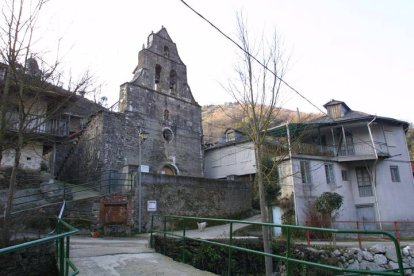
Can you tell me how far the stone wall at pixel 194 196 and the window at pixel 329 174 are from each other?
17.6 ft

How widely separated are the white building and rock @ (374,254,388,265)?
6.50 meters

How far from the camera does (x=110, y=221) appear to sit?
47.2 feet

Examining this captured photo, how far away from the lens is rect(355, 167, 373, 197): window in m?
22.2

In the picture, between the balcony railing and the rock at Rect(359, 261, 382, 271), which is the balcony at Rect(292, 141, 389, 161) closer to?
the balcony railing

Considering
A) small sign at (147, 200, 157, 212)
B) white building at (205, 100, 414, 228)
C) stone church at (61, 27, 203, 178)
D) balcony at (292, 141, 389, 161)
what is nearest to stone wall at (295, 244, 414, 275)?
white building at (205, 100, 414, 228)

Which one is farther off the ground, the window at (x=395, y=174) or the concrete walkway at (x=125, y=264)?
the window at (x=395, y=174)

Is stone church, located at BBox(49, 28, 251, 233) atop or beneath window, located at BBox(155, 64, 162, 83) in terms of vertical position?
beneath

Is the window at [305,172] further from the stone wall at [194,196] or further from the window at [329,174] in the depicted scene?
the stone wall at [194,196]

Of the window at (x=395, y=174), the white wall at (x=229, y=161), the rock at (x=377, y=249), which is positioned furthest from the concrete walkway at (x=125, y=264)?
the window at (x=395, y=174)

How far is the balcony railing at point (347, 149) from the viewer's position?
21766 millimetres

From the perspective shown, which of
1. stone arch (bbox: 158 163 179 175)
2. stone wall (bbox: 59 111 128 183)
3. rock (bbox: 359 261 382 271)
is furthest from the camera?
stone arch (bbox: 158 163 179 175)

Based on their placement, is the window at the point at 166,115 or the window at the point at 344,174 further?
the window at the point at 166,115

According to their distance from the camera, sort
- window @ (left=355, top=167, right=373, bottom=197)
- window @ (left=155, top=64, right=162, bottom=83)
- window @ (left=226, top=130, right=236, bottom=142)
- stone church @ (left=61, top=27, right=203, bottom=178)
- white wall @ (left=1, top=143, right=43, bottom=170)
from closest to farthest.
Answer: white wall @ (left=1, top=143, right=43, bottom=170)
stone church @ (left=61, top=27, right=203, bottom=178)
window @ (left=355, top=167, right=373, bottom=197)
window @ (left=155, top=64, right=162, bottom=83)
window @ (left=226, top=130, right=236, bottom=142)

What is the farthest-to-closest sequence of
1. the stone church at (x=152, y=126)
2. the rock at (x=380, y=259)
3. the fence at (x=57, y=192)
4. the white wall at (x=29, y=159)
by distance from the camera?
1. the stone church at (x=152, y=126)
2. the white wall at (x=29, y=159)
3. the fence at (x=57, y=192)
4. the rock at (x=380, y=259)
